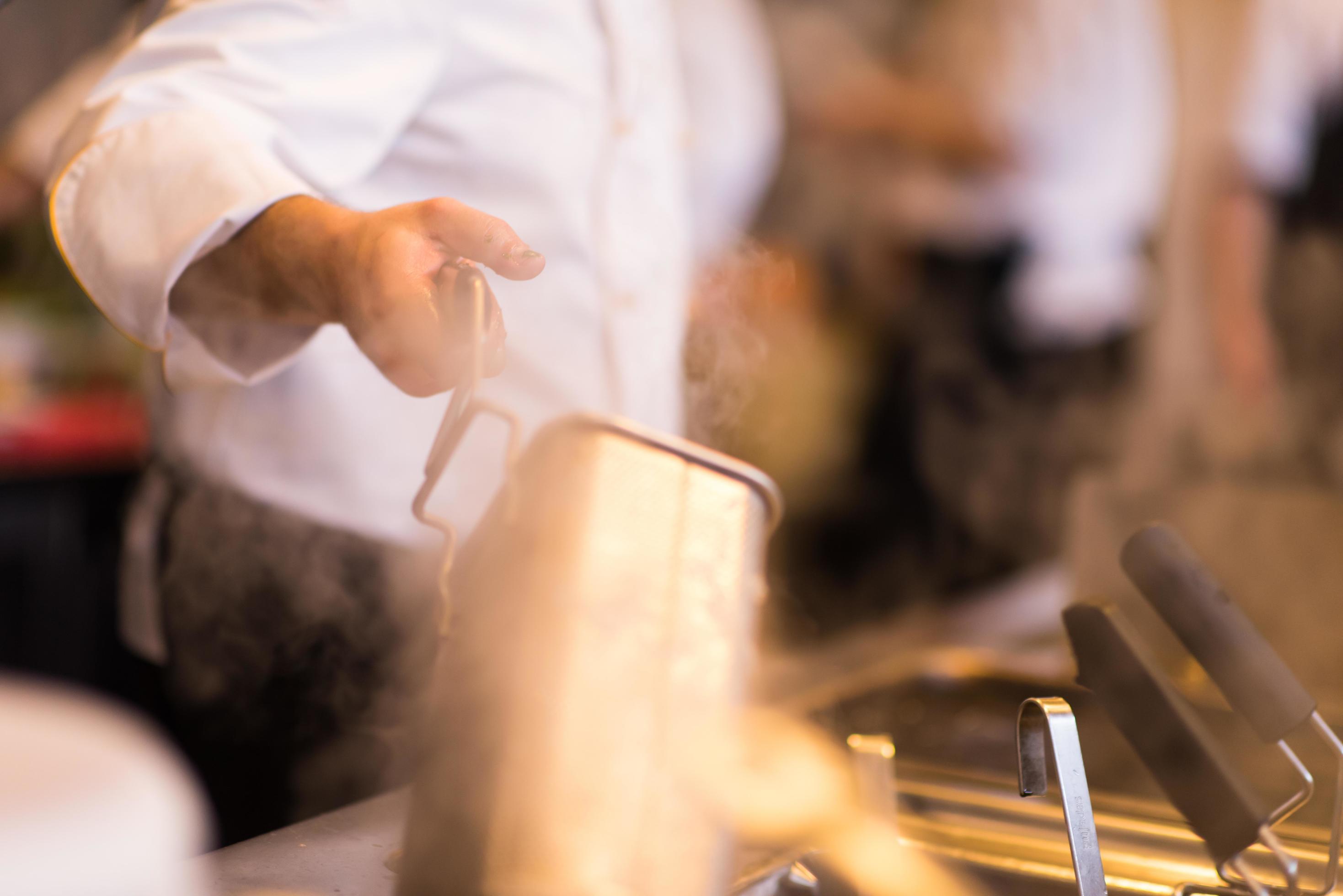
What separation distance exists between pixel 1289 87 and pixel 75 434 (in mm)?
1844

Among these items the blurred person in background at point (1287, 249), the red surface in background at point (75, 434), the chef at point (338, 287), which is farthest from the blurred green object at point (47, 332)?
the blurred person in background at point (1287, 249)

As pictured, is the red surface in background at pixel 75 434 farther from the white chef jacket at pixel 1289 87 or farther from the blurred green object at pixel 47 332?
the white chef jacket at pixel 1289 87

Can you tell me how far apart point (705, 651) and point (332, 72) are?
0.39 meters

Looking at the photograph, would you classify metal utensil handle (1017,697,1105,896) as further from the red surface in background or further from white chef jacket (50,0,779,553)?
the red surface in background

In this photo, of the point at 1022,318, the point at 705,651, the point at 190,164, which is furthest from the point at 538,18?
the point at 1022,318

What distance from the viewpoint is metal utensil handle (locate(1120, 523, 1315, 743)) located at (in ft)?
1.51

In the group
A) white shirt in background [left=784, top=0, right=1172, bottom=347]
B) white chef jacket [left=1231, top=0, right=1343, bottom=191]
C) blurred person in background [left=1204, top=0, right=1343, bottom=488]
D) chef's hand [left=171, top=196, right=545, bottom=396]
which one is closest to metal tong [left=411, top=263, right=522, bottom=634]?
chef's hand [left=171, top=196, right=545, bottom=396]

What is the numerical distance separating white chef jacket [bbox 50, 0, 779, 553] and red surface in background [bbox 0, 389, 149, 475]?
0.98 m

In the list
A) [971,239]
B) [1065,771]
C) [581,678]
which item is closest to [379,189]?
[581,678]

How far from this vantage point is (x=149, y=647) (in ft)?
2.94

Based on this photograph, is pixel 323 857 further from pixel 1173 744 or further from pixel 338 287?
pixel 1173 744

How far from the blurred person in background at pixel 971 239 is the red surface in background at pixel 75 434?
3.67ft

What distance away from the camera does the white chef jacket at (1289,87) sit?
4.87ft

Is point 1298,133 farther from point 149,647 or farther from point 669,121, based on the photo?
point 149,647
